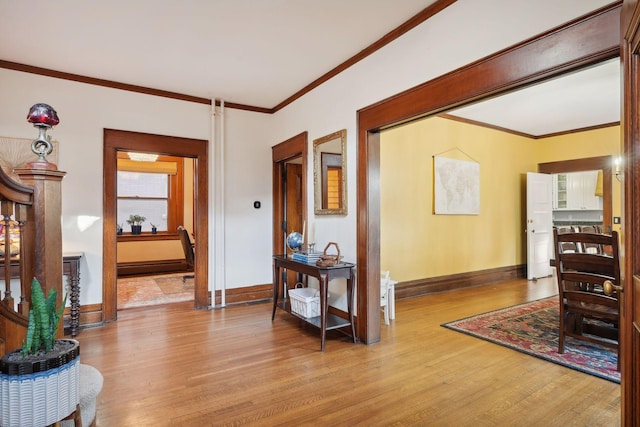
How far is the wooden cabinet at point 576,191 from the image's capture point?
276 inches

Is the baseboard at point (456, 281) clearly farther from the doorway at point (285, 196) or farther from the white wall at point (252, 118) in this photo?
the white wall at point (252, 118)

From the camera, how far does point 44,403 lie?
4.17 ft

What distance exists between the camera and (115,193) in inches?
156

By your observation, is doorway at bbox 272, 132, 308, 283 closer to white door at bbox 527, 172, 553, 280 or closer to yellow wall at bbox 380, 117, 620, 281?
yellow wall at bbox 380, 117, 620, 281

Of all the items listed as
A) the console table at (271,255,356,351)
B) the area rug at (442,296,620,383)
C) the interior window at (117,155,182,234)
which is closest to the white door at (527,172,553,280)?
the area rug at (442,296,620,383)

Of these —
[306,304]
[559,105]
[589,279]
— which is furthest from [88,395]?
[559,105]

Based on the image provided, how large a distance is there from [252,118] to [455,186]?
3207mm

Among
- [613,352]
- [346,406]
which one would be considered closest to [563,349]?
[613,352]

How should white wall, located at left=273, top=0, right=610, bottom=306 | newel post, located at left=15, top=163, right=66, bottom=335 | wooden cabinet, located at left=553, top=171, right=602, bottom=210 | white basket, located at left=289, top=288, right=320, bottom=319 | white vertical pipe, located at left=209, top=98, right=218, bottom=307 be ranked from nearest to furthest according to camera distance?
newel post, located at left=15, top=163, right=66, bottom=335 → white wall, located at left=273, top=0, right=610, bottom=306 → white basket, located at left=289, top=288, right=320, bottom=319 → white vertical pipe, located at left=209, top=98, right=218, bottom=307 → wooden cabinet, located at left=553, top=171, right=602, bottom=210

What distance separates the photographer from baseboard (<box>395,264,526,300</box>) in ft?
15.8

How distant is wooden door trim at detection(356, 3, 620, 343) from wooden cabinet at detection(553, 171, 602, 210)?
6.06 m

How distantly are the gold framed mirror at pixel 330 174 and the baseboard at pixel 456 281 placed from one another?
1.75 metres

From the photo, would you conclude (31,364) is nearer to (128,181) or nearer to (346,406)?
(346,406)

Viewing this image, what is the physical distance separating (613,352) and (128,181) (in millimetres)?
8387
